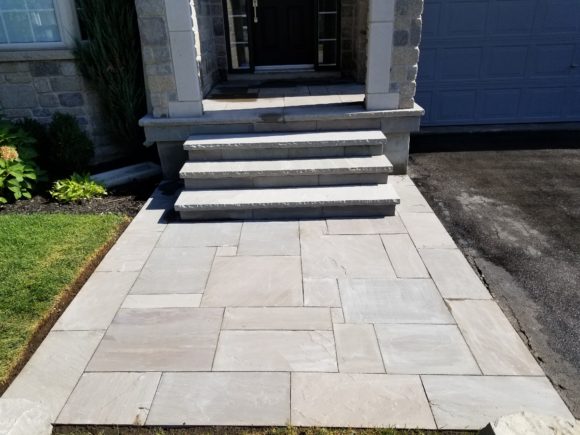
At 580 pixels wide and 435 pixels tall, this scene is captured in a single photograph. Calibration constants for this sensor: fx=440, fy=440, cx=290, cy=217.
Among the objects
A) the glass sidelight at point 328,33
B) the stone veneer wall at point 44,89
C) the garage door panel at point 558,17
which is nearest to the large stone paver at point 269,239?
the stone veneer wall at point 44,89

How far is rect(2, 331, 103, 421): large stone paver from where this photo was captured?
245cm

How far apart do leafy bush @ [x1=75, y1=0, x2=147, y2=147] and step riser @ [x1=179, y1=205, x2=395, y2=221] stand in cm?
207

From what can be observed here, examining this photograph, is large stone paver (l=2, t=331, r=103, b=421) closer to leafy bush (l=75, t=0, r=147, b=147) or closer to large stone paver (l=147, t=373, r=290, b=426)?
large stone paver (l=147, t=373, r=290, b=426)

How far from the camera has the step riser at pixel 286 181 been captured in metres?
4.59

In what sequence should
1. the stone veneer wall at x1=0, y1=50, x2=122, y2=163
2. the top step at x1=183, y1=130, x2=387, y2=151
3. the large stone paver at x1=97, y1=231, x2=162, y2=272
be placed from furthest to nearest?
the stone veneer wall at x1=0, y1=50, x2=122, y2=163
the top step at x1=183, y1=130, x2=387, y2=151
the large stone paver at x1=97, y1=231, x2=162, y2=272

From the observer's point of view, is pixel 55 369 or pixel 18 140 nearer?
pixel 55 369

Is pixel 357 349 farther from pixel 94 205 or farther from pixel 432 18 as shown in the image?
pixel 432 18

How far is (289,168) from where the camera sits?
179 inches

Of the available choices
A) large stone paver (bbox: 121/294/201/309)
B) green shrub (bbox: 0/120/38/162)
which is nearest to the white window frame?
green shrub (bbox: 0/120/38/162)

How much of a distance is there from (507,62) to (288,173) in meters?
4.59

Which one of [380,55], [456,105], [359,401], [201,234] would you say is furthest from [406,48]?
[359,401]

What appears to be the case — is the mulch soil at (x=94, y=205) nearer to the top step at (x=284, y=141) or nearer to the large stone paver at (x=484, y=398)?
the top step at (x=284, y=141)

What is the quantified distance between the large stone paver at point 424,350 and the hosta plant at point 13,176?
4.22 meters

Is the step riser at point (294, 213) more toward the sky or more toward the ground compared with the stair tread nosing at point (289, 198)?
Result: more toward the ground
